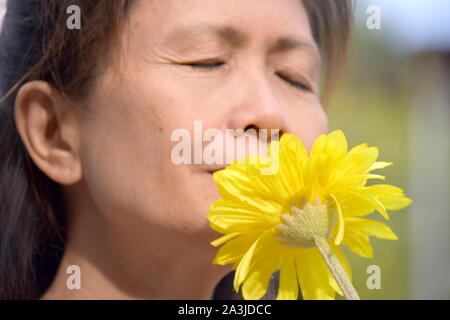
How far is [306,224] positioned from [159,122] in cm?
24

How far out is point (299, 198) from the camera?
556 millimetres

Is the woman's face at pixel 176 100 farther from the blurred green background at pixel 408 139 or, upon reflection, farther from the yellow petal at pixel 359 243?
the blurred green background at pixel 408 139

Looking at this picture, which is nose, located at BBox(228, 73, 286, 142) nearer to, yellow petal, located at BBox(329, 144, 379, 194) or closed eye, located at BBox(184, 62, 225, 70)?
closed eye, located at BBox(184, 62, 225, 70)

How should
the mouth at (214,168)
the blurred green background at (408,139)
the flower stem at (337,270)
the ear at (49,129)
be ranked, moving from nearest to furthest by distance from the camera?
the flower stem at (337,270) → the mouth at (214,168) → the ear at (49,129) → the blurred green background at (408,139)

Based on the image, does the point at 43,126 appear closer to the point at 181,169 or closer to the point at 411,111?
the point at 181,169

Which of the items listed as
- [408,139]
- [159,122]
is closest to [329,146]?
[159,122]

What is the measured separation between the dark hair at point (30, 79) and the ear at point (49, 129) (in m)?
0.02

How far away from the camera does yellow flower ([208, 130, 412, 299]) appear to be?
54 cm

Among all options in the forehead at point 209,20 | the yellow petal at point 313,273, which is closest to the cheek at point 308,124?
the forehead at point 209,20

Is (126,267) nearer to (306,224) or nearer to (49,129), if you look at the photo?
(49,129)

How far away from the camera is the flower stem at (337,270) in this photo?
50cm

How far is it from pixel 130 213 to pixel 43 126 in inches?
7.3

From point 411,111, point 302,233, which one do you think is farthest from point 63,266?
point 411,111

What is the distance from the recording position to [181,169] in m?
0.69
